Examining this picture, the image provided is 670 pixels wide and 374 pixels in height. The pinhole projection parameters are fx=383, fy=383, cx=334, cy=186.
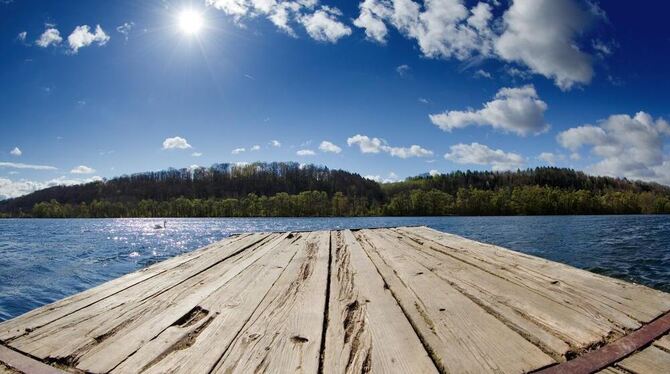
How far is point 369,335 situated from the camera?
2119 mm

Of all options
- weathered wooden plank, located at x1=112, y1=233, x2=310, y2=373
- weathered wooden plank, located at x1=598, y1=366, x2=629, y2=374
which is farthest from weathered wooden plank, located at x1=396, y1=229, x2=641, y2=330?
weathered wooden plank, located at x1=112, y1=233, x2=310, y2=373

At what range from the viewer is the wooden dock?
1813mm

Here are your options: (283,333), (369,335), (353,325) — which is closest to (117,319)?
(283,333)

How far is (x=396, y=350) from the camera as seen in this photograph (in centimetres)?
191

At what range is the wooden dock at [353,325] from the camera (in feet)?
5.95

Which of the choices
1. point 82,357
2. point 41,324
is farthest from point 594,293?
point 41,324

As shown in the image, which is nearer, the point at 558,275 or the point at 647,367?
the point at 647,367

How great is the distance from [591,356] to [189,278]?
134 inches

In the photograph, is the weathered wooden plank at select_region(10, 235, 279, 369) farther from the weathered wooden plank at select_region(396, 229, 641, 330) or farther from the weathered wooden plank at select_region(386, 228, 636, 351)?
the weathered wooden plank at select_region(396, 229, 641, 330)

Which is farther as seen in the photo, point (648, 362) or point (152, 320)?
point (152, 320)

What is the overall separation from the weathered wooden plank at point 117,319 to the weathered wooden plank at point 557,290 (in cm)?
271

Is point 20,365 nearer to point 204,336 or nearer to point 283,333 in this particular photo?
point 204,336

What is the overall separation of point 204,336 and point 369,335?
93 centimetres

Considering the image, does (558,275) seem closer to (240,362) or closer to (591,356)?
(591,356)
